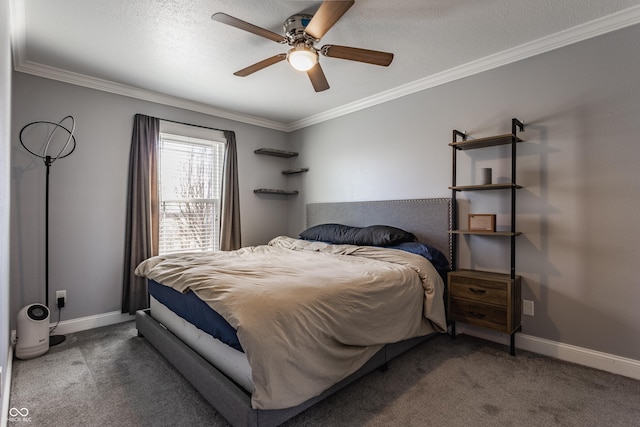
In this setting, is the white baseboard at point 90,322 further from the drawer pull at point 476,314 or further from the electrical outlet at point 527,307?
the electrical outlet at point 527,307

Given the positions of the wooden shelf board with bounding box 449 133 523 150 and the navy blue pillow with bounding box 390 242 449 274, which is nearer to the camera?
the wooden shelf board with bounding box 449 133 523 150

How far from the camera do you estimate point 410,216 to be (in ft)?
10.8

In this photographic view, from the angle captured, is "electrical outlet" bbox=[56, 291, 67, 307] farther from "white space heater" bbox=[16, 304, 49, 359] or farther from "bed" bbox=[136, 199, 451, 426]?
"bed" bbox=[136, 199, 451, 426]

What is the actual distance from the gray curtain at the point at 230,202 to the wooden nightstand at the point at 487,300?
2771 mm

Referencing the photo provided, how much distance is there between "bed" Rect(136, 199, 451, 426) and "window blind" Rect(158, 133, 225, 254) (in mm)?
1109

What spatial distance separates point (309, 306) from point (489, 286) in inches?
65.8

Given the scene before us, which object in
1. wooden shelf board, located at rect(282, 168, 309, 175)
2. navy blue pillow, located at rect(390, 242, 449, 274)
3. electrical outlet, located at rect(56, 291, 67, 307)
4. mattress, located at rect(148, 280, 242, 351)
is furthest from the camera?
wooden shelf board, located at rect(282, 168, 309, 175)

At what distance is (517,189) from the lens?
2645mm

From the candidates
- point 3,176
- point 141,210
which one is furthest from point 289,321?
point 141,210

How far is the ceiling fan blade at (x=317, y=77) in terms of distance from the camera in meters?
2.38

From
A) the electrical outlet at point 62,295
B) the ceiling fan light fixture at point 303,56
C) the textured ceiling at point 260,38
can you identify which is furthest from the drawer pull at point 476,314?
the electrical outlet at point 62,295

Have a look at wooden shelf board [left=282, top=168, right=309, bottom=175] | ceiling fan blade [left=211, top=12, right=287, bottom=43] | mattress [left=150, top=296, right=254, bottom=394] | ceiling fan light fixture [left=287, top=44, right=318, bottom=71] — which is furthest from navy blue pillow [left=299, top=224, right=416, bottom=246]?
ceiling fan blade [left=211, top=12, right=287, bottom=43]

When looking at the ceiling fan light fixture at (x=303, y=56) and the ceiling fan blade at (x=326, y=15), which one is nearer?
the ceiling fan blade at (x=326, y=15)

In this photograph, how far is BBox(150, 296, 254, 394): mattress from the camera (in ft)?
5.21
